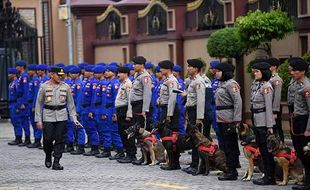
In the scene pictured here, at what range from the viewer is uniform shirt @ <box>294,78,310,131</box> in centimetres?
1328

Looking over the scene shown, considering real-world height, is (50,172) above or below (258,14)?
below

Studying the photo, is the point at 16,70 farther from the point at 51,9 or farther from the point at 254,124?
the point at 51,9

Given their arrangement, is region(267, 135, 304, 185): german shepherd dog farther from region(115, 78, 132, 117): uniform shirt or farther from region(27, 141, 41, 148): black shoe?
region(27, 141, 41, 148): black shoe

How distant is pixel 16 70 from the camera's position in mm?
22938

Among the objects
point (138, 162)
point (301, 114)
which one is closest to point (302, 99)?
point (301, 114)

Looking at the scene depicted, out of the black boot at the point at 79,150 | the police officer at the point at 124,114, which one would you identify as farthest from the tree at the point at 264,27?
the black boot at the point at 79,150

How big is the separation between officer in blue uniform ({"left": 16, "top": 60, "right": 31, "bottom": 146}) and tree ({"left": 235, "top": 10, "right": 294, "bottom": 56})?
542cm

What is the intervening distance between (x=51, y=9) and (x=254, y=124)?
26.6m

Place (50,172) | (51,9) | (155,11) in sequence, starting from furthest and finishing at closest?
(51,9)
(155,11)
(50,172)

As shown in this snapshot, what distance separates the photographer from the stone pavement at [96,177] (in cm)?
1454

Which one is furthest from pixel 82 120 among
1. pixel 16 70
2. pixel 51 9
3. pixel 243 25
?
pixel 51 9

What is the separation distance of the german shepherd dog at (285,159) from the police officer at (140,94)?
3.98 metres

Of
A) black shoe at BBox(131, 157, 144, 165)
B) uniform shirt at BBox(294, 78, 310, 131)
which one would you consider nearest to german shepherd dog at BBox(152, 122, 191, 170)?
black shoe at BBox(131, 157, 144, 165)

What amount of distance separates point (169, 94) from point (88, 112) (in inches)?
139
